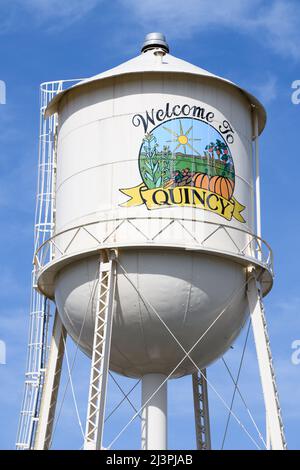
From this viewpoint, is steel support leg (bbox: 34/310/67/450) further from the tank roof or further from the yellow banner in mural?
the tank roof

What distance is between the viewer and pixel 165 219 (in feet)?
73.8

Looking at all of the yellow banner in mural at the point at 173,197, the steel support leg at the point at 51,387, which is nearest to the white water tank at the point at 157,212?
the yellow banner in mural at the point at 173,197

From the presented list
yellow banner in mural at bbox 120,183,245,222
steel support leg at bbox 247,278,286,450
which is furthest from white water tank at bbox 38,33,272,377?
steel support leg at bbox 247,278,286,450

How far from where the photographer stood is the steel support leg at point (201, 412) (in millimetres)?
25359

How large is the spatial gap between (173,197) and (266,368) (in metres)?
4.01

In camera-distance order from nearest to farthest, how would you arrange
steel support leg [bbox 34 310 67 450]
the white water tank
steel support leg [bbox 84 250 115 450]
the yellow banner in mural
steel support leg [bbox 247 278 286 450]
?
1. steel support leg [bbox 84 250 115 450]
2. steel support leg [bbox 247 278 286 450]
3. the white water tank
4. the yellow banner in mural
5. steel support leg [bbox 34 310 67 450]

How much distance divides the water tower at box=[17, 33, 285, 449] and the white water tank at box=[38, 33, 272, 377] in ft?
0.09

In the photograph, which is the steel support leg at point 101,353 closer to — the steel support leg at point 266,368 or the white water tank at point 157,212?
the white water tank at point 157,212

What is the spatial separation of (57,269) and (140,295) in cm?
227

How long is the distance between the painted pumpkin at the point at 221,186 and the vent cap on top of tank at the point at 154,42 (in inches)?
154

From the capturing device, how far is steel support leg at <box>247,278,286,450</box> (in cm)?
2203

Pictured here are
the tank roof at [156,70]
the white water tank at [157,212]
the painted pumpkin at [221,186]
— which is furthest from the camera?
the tank roof at [156,70]

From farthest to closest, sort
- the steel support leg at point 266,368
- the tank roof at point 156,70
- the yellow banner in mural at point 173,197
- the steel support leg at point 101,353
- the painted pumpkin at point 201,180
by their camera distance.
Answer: the tank roof at point 156,70, the painted pumpkin at point 201,180, the yellow banner in mural at point 173,197, the steel support leg at point 266,368, the steel support leg at point 101,353

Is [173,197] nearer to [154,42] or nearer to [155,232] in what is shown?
[155,232]
